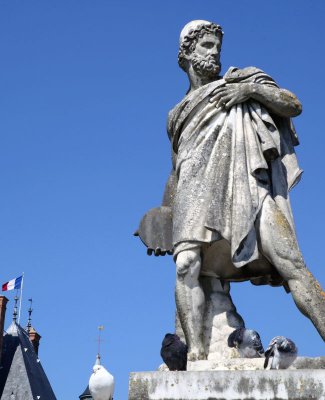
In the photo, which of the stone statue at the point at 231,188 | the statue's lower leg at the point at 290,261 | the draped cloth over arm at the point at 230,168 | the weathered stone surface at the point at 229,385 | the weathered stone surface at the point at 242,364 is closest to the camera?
the weathered stone surface at the point at 229,385

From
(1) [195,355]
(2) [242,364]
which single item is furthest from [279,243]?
(1) [195,355]

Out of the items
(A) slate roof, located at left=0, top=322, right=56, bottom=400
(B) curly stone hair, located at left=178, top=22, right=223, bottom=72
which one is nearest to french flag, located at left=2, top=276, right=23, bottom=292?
(A) slate roof, located at left=0, top=322, right=56, bottom=400

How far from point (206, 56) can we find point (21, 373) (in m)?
62.9

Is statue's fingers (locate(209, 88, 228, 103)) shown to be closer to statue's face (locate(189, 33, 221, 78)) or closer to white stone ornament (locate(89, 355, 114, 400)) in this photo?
statue's face (locate(189, 33, 221, 78))

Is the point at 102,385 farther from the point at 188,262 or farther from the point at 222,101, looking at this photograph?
the point at 222,101

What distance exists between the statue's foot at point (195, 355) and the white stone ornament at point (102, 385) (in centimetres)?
86

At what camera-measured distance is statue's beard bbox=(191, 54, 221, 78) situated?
10.4m

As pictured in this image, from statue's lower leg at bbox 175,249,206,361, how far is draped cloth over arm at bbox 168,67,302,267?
149 millimetres

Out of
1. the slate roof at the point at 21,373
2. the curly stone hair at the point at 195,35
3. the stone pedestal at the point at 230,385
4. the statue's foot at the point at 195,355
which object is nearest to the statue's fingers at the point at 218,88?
the curly stone hair at the point at 195,35

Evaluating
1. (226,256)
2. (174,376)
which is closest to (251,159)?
(226,256)

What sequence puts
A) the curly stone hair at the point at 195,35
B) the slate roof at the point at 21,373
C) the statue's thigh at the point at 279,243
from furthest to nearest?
the slate roof at the point at 21,373, the curly stone hair at the point at 195,35, the statue's thigh at the point at 279,243

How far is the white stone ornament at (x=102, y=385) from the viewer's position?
30.5 ft

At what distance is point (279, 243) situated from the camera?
9047mm

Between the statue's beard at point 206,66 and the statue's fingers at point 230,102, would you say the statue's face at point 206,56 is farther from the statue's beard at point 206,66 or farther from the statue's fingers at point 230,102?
the statue's fingers at point 230,102
